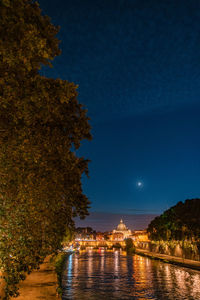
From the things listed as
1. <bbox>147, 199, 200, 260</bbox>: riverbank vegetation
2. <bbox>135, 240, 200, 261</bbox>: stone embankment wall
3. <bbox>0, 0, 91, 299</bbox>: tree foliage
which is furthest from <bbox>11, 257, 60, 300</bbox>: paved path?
<bbox>147, 199, 200, 260</bbox>: riverbank vegetation

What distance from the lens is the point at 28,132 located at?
7.80 meters

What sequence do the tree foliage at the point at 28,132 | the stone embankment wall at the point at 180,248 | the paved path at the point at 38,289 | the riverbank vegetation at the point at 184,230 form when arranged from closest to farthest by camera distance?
1. the tree foliage at the point at 28,132
2. the paved path at the point at 38,289
3. the stone embankment wall at the point at 180,248
4. the riverbank vegetation at the point at 184,230

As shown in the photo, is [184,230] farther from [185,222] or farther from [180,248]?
[180,248]

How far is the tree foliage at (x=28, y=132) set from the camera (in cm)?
595

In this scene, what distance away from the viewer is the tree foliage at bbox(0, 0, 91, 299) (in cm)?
595

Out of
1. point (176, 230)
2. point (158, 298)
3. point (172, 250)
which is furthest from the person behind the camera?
point (172, 250)

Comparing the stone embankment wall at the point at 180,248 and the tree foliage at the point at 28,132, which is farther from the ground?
the tree foliage at the point at 28,132

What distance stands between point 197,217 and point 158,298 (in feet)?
105

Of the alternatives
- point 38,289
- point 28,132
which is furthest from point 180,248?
point 28,132

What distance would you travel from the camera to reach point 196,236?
164ft

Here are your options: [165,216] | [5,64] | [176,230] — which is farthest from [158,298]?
[165,216]

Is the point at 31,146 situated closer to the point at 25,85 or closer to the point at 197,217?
the point at 25,85

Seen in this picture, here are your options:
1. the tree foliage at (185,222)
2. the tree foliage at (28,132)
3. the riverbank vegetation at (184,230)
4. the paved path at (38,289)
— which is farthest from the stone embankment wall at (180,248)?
the tree foliage at (28,132)

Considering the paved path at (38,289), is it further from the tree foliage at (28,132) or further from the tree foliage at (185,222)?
the tree foliage at (185,222)
